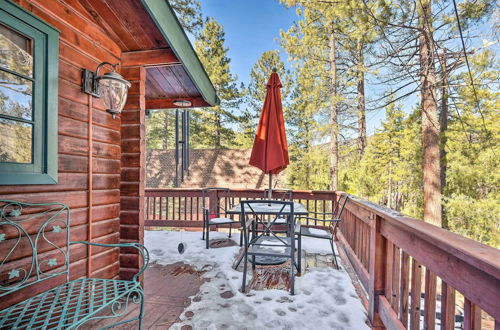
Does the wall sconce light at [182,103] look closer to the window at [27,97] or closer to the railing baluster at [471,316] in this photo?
the window at [27,97]

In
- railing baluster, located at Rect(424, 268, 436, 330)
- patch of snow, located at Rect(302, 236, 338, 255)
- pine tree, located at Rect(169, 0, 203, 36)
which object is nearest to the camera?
railing baluster, located at Rect(424, 268, 436, 330)

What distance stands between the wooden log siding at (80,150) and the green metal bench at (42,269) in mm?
54

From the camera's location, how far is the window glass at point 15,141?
4.56 feet

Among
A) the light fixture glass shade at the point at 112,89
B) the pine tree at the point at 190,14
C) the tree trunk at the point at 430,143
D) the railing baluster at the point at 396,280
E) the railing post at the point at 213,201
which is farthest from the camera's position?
the pine tree at the point at 190,14

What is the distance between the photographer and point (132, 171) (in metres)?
2.33

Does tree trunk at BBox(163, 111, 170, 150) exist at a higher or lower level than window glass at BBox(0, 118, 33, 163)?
higher

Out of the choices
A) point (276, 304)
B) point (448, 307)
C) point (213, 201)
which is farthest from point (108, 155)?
point (213, 201)

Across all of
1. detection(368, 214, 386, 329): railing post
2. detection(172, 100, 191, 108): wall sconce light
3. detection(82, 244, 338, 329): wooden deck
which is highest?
detection(172, 100, 191, 108): wall sconce light

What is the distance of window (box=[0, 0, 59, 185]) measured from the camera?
1386 millimetres

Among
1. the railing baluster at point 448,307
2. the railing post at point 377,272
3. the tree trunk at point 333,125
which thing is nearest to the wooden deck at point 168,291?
the railing post at point 377,272

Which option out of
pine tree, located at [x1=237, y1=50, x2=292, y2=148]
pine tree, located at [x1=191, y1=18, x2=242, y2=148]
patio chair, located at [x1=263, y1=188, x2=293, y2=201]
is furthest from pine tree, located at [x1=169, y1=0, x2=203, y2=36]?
patio chair, located at [x1=263, y1=188, x2=293, y2=201]

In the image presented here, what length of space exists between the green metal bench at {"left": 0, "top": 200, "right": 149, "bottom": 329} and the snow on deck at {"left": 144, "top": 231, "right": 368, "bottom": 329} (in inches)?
29.3

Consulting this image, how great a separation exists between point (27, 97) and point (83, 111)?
42 centimetres

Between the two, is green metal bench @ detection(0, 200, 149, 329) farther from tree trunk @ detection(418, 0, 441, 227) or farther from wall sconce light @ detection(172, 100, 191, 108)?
tree trunk @ detection(418, 0, 441, 227)
